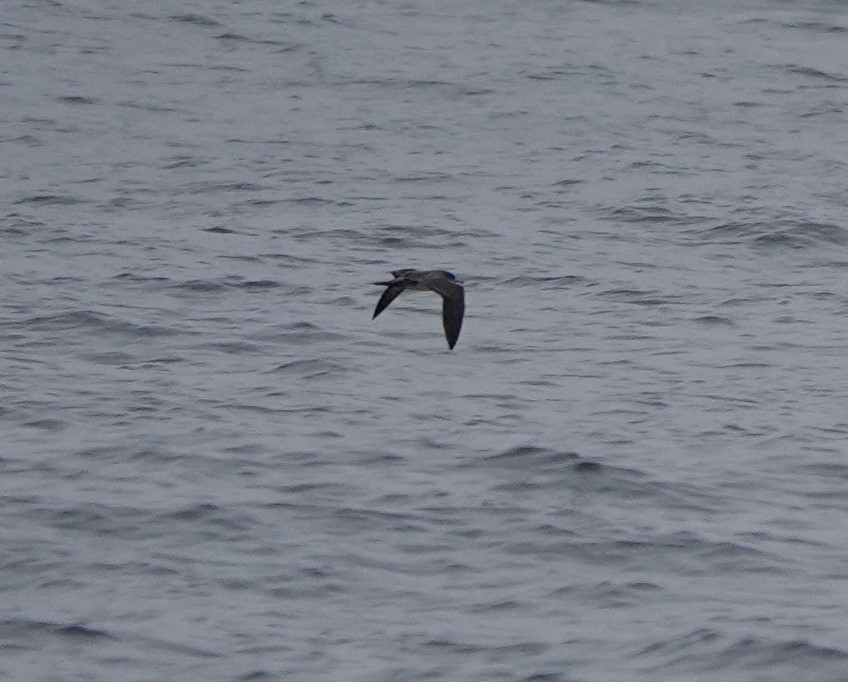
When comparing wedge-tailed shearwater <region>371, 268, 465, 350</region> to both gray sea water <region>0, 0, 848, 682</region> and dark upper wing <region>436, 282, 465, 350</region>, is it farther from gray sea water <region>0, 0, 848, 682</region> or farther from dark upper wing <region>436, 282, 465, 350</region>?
gray sea water <region>0, 0, 848, 682</region>

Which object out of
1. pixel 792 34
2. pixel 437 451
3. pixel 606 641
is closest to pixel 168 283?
pixel 437 451

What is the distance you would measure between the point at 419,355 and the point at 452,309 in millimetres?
3058

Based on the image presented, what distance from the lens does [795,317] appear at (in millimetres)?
16359

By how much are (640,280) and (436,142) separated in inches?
216

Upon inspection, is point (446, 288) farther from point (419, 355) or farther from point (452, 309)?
point (419, 355)

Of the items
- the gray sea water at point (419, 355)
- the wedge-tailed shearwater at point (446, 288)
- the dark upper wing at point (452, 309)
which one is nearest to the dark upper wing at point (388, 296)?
the wedge-tailed shearwater at point (446, 288)

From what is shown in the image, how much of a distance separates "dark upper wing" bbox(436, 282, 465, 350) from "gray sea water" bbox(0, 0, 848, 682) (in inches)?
36.5

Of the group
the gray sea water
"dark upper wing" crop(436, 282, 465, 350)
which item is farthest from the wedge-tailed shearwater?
the gray sea water

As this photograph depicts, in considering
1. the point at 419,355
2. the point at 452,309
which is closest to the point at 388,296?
the point at 452,309

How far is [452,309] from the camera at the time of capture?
1234 cm

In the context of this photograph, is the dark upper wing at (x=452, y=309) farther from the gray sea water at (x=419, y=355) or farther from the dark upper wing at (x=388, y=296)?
the gray sea water at (x=419, y=355)

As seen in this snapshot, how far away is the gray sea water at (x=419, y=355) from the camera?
1056 centimetres

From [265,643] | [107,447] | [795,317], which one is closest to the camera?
[265,643]

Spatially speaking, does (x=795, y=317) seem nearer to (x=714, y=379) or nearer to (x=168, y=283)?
(x=714, y=379)
